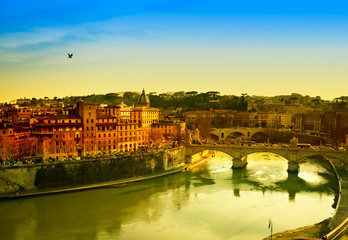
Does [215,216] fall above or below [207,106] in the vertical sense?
below

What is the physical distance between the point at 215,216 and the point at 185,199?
3.68m

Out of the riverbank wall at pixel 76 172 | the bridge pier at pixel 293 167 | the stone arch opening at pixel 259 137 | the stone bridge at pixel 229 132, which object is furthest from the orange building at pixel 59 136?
the stone arch opening at pixel 259 137

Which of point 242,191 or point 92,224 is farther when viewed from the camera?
point 242,191

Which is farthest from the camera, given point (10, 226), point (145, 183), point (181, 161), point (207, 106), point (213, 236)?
point (207, 106)

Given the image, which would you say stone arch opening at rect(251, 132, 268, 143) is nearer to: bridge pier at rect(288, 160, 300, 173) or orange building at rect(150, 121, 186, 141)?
orange building at rect(150, 121, 186, 141)

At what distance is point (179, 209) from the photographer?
20906 mm

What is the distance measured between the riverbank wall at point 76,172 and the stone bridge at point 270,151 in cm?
508

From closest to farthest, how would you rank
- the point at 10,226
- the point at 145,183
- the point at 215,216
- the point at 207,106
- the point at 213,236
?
the point at 213,236 < the point at 10,226 < the point at 215,216 < the point at 145,183 < the point at 207,106

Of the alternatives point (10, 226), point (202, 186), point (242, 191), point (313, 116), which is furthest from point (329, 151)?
point (313, 116)

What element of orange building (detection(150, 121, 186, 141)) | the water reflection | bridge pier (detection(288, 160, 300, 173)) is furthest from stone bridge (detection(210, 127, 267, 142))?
bridge pier (detection(288, 160, 300, 173))

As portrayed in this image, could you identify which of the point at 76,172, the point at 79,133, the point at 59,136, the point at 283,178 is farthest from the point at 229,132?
the point at 76,172

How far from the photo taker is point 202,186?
85.3ft

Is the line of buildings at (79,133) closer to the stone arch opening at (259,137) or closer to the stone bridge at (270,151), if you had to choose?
the stone bridge at (270,151)

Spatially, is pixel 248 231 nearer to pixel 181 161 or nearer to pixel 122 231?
pixel 122 231
